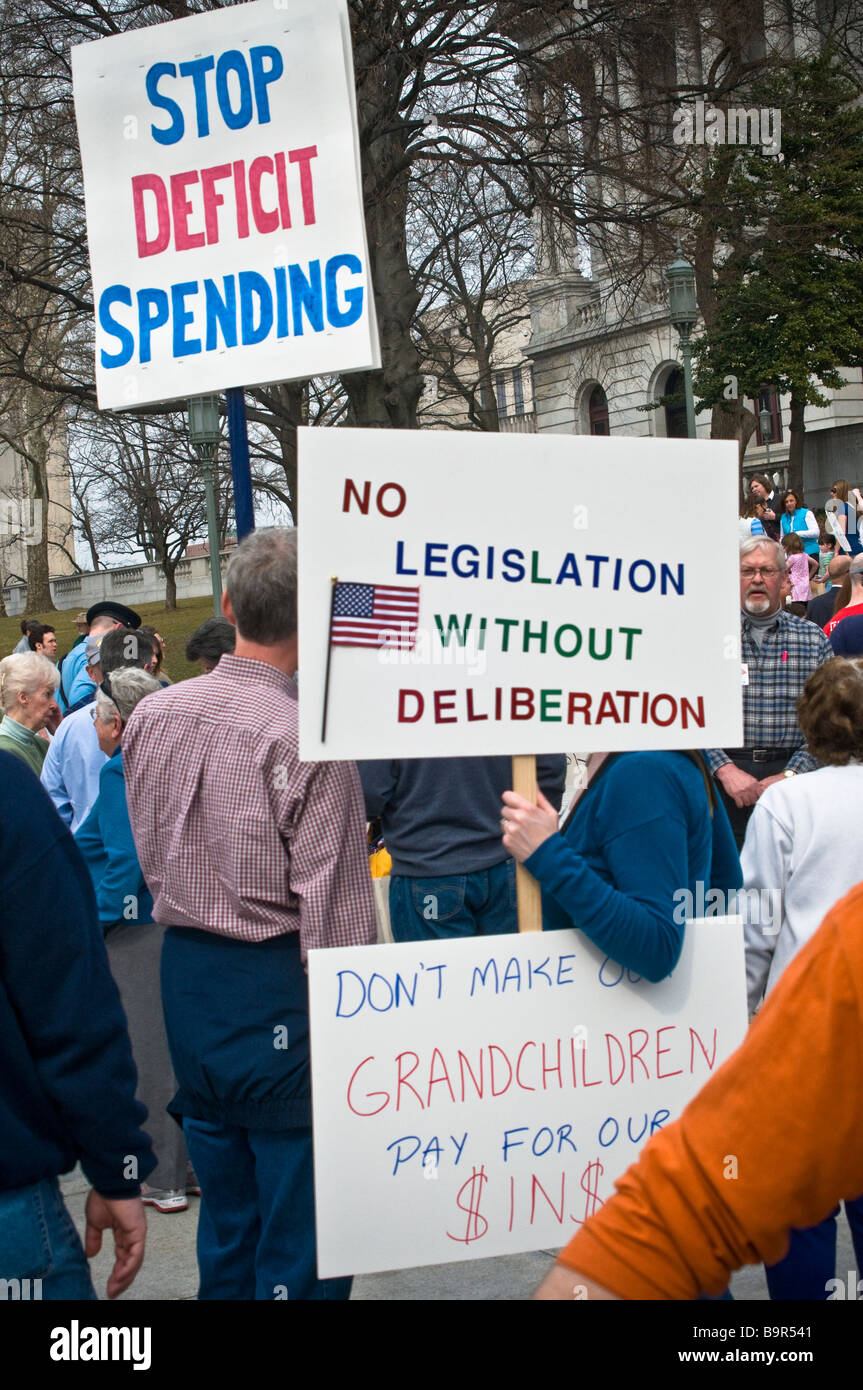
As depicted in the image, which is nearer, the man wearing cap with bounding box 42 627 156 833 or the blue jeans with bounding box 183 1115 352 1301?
the blue jeans with bounding box 183 1115 352 1301

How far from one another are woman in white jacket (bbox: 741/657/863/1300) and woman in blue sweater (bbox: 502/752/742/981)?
353mm

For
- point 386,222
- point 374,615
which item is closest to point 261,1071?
point 374,615

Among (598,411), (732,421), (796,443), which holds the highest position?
(598,411)

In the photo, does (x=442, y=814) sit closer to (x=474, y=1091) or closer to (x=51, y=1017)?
(x=474, y=1091)

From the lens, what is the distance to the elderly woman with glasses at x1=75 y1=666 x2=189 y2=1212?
4.62 m

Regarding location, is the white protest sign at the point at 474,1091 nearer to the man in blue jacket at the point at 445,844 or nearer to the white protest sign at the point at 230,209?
the man in blue jacket at the point at 445,844

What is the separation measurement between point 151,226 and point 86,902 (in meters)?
1.87

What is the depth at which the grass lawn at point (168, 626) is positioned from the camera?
2578cm

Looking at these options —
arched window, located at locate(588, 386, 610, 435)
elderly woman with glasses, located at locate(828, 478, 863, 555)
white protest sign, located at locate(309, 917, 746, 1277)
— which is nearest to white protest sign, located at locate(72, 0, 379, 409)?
white protest sign, located at locate(309, 917, 746, 1277)

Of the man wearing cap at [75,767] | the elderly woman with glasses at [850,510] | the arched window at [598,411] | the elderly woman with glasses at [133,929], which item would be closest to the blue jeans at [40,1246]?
the elderly woman with glasses at [133,929]

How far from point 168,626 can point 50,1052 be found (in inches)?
1182

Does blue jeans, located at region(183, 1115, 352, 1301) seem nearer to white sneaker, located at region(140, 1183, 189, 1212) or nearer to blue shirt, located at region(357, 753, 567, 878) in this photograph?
blue shirt, located at region(357, 753, 567, 878)

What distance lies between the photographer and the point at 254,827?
9.15 feet
